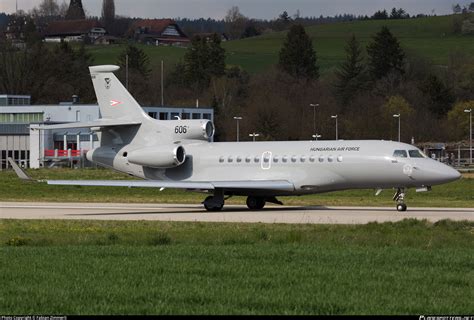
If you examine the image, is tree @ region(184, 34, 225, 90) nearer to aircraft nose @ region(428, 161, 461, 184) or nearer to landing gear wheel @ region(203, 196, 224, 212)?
landing gear wheel @ region(203, 196, 224, 212)

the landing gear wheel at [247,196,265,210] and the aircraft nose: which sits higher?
the aircraft nose

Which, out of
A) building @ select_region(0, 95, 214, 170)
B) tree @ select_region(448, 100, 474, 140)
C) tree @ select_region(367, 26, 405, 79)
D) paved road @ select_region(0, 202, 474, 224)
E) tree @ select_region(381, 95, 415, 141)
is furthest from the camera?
tree @ select_region(367, 26, 405, 79)

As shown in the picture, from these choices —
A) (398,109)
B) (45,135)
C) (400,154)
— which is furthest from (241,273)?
(398,109)

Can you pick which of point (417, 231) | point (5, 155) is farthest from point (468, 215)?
point (5, 155)

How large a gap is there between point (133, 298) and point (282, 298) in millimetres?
1995

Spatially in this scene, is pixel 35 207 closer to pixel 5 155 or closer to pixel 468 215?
pixel 468 215

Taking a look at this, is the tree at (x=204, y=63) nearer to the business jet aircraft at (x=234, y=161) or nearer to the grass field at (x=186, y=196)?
the grass field at (x=186, y=196)

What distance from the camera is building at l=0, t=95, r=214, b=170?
95562 mm

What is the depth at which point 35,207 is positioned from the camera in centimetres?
4128

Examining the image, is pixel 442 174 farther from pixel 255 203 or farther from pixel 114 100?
pixel 114 100

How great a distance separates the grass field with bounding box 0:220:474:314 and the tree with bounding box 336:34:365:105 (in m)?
117

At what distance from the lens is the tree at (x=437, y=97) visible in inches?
5148

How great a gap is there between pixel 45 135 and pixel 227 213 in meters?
62.6

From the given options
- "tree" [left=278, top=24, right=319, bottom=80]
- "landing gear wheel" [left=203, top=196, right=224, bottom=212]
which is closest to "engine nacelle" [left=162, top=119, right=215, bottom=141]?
"landing gear wheel" [left=203, top=196, right=224, bottom=212]
